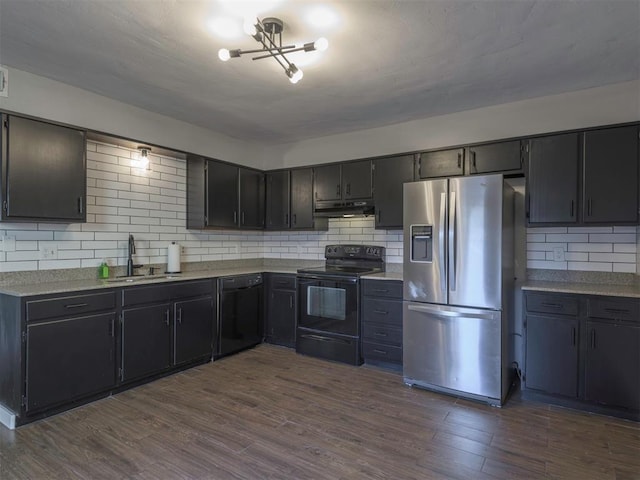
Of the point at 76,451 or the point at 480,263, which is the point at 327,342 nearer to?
the point at 480,263

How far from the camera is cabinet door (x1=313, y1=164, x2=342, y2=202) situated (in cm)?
435

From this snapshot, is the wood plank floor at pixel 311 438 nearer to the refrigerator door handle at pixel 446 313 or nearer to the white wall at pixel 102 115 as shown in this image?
the refrigerator door handle at pixel 446 313

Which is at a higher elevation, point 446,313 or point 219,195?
point 219,195

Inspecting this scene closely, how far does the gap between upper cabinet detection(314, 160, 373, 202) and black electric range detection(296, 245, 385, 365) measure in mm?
668

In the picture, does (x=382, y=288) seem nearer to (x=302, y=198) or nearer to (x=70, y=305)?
(x=302, y=198)

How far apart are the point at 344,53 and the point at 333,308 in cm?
248

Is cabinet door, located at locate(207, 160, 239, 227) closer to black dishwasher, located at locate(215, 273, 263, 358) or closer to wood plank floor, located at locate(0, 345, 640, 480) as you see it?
black dishwasher, located at locate(215, 273, 263, 358)

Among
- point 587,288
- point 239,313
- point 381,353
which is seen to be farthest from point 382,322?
point 587,288

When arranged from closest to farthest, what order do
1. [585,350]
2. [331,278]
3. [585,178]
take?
[585,350]
[585,178]
[331,278]

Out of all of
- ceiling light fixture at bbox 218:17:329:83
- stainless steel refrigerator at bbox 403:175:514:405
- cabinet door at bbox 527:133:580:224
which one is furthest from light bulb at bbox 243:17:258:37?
cabinet door at bbox 527:133:580:224

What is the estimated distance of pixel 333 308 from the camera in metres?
3.96

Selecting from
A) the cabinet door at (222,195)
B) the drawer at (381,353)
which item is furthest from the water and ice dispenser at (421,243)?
the cabinet door at (222,195)

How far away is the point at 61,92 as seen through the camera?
119 inches

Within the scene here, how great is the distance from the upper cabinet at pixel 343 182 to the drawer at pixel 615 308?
7.39ft
